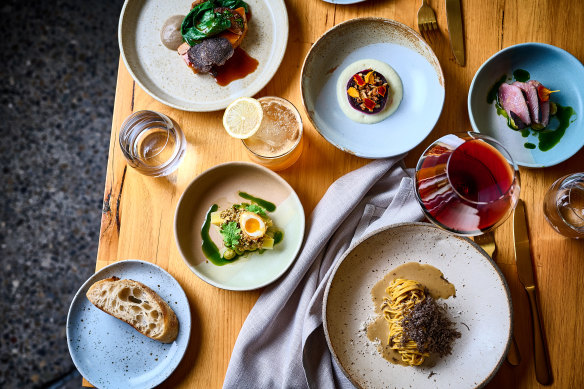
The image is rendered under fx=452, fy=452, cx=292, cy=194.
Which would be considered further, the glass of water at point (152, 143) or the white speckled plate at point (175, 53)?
the white speckled plate at point (175, 53)

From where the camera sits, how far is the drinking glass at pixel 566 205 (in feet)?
4.68

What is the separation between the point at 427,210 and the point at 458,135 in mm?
216

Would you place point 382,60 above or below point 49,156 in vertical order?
above

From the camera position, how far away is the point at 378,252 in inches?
55.9

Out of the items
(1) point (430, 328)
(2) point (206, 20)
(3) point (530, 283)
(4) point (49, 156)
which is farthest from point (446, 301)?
(4) point (49, 156)

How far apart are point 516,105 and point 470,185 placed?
1.38ft

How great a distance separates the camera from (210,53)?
1.54 metres

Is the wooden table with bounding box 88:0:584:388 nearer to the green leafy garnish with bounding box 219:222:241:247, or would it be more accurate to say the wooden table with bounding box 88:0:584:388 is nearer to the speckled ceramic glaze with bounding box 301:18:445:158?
the speckled ceramic glaze with bounding box 301:18:445:158

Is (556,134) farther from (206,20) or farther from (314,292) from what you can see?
(206,20)

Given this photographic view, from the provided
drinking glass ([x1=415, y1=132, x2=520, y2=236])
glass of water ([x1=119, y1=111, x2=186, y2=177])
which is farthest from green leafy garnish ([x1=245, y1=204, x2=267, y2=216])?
drinking glass ([x1=415, y1=132, x2=520, y2=236])

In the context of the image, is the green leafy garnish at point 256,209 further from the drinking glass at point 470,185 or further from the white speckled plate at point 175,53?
the drinking glass at point 470,185

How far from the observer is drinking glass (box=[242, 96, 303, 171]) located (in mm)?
1509

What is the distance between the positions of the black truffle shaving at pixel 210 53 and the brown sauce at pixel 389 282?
3.00ft

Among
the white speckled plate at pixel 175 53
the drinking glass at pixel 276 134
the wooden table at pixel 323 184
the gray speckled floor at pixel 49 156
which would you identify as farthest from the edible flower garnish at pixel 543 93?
the gray speckled floor at pixel 49 156
